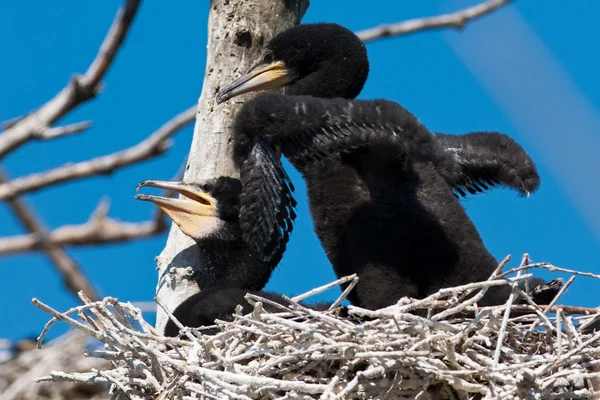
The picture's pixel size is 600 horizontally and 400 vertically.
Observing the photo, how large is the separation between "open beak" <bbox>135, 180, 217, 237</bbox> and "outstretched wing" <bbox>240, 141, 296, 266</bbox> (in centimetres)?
38

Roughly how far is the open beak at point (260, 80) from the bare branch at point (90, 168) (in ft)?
4.96

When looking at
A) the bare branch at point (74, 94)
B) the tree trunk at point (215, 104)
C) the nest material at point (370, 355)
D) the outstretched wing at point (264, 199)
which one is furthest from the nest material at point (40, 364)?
the bare branch at point (74, 94)

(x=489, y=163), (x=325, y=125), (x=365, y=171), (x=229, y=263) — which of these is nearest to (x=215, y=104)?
(x=229, y=263)

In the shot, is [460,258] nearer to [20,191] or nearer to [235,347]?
[235,347]

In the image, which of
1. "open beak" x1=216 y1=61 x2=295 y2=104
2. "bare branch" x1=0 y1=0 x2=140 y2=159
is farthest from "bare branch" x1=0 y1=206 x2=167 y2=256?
"open beak" x1=216 y1=61 x2=295 y2=104

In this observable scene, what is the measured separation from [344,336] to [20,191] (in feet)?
4.21

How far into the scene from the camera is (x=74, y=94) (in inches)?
138

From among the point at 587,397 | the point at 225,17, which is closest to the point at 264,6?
the point at 225,17

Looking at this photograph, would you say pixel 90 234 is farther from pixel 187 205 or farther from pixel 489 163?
pixel 489 163

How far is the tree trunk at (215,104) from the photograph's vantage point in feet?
17.7

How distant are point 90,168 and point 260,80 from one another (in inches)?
80.4

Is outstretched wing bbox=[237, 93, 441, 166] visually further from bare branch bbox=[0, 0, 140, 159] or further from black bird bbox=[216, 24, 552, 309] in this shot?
bare branch bbox=[0, 0, 140, 159]

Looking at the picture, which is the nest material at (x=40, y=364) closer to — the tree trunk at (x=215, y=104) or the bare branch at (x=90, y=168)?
the tree trunk at (x=215, y=104)

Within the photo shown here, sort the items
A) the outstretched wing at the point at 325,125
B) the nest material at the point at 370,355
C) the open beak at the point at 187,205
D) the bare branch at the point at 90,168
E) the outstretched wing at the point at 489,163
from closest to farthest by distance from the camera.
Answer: the bare branch at the point at 90,168 < the nest material at the point at 370,355 < the outstretched wing at the point at 325,125 < the open beak at the point at 187,205 < the outstretched wing at the point at 489,163
